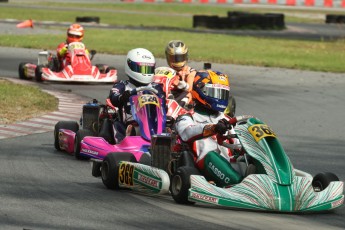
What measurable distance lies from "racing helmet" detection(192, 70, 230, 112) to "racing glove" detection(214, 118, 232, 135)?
41 cm

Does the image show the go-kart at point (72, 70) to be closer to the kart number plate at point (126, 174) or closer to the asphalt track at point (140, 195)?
the asphalt track at point (140, 195)

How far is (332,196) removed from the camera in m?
7.59

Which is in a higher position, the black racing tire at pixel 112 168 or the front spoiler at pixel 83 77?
the black racing tire at pixel 112 168

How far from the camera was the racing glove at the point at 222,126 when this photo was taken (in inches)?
304

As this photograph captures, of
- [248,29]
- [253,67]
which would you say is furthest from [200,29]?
[253,67]

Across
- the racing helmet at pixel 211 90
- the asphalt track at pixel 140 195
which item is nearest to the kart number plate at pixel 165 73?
the asphalt track at pixel 140 195

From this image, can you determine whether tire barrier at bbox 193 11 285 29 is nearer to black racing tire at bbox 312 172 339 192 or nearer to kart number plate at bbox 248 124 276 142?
black racing tire at bbox 312 172 339 192

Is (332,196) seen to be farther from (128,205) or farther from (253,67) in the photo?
(253,67)

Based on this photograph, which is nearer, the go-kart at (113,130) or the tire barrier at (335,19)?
the go-kart at (113,130)

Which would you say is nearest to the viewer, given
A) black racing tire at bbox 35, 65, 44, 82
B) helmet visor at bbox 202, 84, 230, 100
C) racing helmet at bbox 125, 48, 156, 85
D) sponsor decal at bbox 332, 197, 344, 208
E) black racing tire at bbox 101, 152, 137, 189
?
sponsor decal at bbox 332, 197, 344, 208

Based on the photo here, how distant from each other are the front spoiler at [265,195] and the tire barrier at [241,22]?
1087 inches

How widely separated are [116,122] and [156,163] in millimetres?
1869

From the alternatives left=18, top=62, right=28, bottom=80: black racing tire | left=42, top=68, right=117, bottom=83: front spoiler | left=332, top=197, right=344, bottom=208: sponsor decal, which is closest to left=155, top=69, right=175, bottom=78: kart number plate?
left=332, top=197, right=344, bottom=208: sponsor decal

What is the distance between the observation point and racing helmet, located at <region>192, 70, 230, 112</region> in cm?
818
